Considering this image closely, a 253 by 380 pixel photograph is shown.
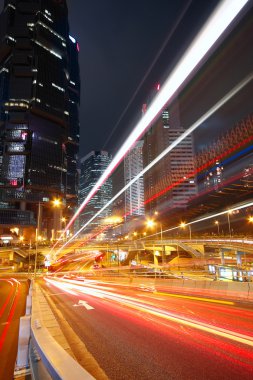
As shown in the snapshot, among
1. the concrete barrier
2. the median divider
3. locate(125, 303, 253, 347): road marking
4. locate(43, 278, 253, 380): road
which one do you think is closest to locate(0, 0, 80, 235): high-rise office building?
locate(43, 278, 253, 380): road

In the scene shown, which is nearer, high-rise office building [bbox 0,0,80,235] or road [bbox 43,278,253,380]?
road [bbox 43,278,253,380]

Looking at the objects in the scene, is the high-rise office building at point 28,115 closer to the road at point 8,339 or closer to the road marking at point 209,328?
the road at point 8,339

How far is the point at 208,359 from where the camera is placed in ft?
19.4

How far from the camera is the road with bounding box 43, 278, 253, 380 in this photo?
5.46 m

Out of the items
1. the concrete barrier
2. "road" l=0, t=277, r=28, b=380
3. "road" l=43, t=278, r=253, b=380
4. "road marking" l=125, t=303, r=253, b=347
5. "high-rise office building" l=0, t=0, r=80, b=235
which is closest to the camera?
"road" l=43, t=278, r=253, b=380

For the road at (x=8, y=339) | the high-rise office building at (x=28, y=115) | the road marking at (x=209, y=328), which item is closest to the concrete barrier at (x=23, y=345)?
the road at (x=8, y=339)

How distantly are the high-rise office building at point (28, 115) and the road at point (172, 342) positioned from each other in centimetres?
16855

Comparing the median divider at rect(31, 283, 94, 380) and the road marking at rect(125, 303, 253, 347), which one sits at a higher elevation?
the median divider at rect(31, 283, 94, 380)

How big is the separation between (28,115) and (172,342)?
187986 millimetres

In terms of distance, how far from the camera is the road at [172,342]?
546cm

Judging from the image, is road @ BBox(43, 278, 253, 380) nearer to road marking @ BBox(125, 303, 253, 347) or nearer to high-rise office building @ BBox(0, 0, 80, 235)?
road marking @ BBox(125, 303, 253, 347)

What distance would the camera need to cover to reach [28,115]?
176 m

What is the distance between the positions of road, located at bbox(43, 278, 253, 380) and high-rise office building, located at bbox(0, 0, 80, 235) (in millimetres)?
168552

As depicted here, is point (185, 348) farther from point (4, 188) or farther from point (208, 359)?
point (4, 188)
